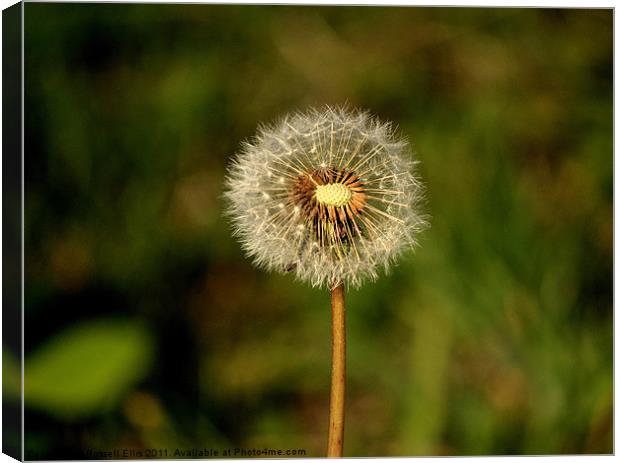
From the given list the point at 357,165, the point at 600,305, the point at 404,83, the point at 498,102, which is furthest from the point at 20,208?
the point at 600,305

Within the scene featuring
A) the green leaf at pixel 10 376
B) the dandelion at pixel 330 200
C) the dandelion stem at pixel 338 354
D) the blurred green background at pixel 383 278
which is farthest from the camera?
the blurred green background at pixel 383 278

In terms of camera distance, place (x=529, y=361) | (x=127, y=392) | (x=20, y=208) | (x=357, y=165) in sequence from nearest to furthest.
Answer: (x=357, y=165) < (x=20, y=208) < (x=127, y=392) < (x=529, y=361)

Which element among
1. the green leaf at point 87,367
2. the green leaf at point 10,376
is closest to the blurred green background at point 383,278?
the green leaf at point 87,367

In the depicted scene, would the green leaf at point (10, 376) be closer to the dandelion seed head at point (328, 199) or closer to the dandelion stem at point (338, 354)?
the dandelion seed head at point (328, 199)

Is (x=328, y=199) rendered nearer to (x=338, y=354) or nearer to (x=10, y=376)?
(x=338, y=354)

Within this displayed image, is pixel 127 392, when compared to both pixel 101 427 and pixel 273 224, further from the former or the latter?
pixel 273 224

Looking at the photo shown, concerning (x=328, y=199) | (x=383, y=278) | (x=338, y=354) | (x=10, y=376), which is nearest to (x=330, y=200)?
(x=328, y=199)
